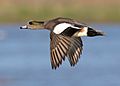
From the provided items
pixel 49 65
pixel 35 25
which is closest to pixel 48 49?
pixel 49 65

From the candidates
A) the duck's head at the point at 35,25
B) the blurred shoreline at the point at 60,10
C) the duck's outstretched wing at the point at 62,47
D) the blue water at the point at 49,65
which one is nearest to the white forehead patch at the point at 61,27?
the duck's outstretched wing at the point at 62,47

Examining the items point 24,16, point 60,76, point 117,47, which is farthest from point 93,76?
point 24,16

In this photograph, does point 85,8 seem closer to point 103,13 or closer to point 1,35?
point 103,13

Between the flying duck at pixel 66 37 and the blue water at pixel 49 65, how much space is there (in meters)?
3.63

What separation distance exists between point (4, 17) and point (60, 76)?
838 centimetres

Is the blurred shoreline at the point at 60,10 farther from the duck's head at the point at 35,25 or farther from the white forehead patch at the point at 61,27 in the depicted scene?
the white forehead patch at the point at 61,27

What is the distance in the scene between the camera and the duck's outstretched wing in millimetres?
7859

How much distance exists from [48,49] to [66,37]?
8.50 m

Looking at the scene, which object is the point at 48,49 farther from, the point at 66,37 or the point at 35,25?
the point at 66,37

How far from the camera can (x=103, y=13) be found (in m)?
21.4

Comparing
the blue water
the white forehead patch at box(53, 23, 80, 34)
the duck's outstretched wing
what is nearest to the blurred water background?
the blue water

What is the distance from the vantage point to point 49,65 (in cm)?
1408

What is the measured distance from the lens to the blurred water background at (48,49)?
505 inches

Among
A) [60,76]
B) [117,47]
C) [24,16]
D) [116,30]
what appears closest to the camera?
[60,76]
